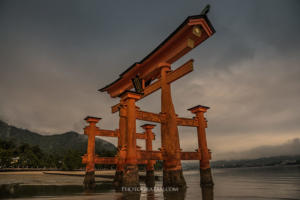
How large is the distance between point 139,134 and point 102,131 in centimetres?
361

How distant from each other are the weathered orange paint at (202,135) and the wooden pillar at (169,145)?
3.15m

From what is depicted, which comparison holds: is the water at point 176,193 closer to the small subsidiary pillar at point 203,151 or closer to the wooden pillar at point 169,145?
the small subsidiary pillar at point 203,151

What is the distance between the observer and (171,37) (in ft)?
36.3

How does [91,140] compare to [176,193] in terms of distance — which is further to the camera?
[91,140]

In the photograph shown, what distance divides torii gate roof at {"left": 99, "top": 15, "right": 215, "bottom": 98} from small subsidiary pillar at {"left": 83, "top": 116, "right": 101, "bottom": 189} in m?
5.17

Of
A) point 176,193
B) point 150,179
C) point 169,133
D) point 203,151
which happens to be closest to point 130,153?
point 169,133

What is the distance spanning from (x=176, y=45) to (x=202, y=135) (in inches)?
265

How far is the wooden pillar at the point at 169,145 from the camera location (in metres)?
10.4

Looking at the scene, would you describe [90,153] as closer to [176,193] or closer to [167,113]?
[167,113]

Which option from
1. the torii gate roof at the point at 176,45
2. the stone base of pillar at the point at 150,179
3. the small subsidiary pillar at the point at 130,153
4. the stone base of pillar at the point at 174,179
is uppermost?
the torii gate roof at the point at 176,45

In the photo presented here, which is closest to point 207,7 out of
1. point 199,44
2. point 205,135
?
point 199,44

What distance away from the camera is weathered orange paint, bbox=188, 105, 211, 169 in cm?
1318

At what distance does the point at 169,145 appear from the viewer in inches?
428

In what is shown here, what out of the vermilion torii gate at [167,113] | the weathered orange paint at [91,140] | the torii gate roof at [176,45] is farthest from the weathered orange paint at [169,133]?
the weathered orange paint at [91,140]
